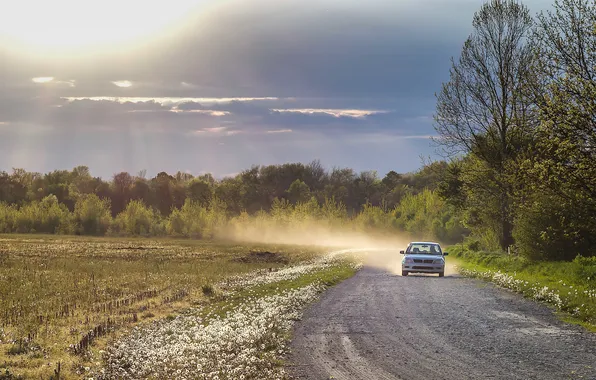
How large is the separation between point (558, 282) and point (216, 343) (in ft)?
53.4

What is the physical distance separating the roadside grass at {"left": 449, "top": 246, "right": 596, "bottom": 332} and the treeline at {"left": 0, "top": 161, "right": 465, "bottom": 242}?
6769 centimetres

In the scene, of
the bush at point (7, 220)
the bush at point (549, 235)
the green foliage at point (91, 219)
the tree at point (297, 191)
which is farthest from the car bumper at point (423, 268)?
the bush at point (7, 220)

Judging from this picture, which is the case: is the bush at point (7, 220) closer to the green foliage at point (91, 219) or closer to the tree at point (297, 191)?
the green foliage at point (91, 219)

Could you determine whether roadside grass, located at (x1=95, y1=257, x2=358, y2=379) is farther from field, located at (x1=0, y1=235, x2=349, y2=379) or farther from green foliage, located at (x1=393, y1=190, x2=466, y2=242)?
green foliage, located at (x1=393, y1=190, x2=466, y2=242)

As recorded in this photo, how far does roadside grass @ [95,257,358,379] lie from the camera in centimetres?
1198

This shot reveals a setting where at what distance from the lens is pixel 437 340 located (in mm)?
14570

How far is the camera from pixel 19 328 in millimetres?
17500

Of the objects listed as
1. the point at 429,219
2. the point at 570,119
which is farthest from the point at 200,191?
the point at 570,119

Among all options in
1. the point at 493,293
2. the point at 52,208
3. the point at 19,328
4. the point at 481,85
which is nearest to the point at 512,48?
the point at 481,85

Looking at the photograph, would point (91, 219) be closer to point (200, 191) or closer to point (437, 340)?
point (200, 191)

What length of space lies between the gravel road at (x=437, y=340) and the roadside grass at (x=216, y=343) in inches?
25.3

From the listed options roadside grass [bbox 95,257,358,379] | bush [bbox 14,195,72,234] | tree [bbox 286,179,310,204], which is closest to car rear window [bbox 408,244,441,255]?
roadside grass [bbox 95,257,358,379]

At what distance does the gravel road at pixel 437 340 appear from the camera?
37.9 ft

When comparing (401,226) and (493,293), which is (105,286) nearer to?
(493,293)
